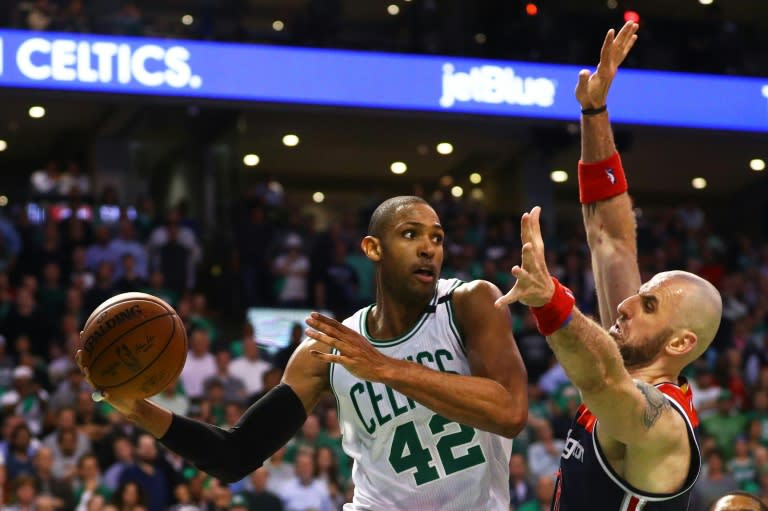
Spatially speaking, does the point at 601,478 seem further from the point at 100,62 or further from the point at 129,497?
the point at 100,62

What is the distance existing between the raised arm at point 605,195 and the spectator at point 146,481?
6.18m

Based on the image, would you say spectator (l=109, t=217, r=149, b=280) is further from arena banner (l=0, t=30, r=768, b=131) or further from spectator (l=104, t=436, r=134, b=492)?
spectator (l=104, t=436, r=134, b=492)

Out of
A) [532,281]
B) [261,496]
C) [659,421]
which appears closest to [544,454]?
[261,496]

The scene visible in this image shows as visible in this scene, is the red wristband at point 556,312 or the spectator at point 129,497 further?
the spectator at point 129,497

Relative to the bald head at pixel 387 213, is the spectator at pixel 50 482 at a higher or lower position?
lower

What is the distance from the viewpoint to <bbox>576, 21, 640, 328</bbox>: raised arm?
4727mm

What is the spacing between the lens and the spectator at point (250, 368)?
1238 cm

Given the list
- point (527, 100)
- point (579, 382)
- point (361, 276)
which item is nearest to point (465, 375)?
point (579, 382)

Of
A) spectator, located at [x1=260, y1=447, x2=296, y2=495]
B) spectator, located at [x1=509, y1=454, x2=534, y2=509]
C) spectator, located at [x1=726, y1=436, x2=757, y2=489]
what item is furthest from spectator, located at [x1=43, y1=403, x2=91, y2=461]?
spectator, located at [x1=726, y1=436, x2=757, y2=489]

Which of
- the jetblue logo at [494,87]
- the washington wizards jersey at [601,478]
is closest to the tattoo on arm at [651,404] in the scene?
the washington wizards jersey at [601,478]

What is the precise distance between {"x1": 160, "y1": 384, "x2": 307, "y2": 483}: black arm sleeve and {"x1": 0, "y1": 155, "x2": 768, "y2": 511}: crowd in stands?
567 cm

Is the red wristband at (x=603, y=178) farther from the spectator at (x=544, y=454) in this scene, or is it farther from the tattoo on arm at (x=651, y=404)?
the spectator at (x=544, y=454)

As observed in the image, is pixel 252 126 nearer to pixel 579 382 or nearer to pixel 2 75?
pixel 2 75

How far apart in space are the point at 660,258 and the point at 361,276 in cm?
423
